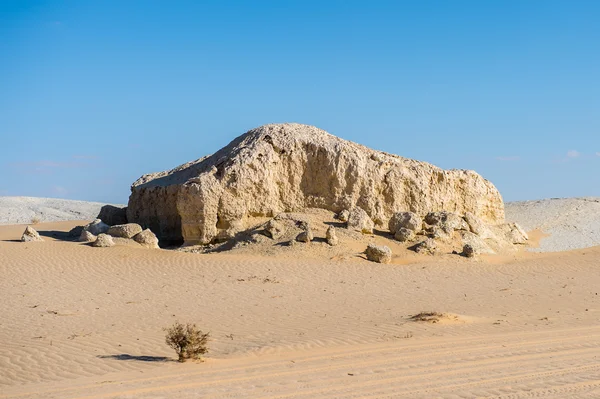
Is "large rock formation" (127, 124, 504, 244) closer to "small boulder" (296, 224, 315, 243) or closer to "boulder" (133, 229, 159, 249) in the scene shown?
"boulder" (133, 229, 159, 249)

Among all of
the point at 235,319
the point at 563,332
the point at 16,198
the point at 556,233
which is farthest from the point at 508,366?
the point at 16,198

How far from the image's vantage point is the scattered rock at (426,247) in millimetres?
18391

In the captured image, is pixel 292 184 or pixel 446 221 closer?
pixel 446 221

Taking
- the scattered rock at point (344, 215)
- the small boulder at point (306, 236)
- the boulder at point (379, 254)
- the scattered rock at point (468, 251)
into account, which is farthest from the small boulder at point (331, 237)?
the scattered rock at point (468, 251)

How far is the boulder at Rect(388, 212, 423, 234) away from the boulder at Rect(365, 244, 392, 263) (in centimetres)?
154

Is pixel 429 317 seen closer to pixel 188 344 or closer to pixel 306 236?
pixel 188 344

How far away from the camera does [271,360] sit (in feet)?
28.1

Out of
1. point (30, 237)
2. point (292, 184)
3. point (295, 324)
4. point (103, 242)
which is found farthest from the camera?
point (292, 184)

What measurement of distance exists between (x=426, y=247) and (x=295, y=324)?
312 inches

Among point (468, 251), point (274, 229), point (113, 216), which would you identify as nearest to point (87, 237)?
point (113, 216)

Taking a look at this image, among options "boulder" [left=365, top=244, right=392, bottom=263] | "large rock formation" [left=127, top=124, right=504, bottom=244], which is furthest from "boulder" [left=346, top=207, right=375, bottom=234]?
"boulder" [left=365, top=244, right=392, bottom=263]

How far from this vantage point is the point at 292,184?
19.8 m

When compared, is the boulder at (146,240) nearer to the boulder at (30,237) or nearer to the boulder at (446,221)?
the boulder at (30,237)

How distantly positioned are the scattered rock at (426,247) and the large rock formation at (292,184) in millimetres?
1565
